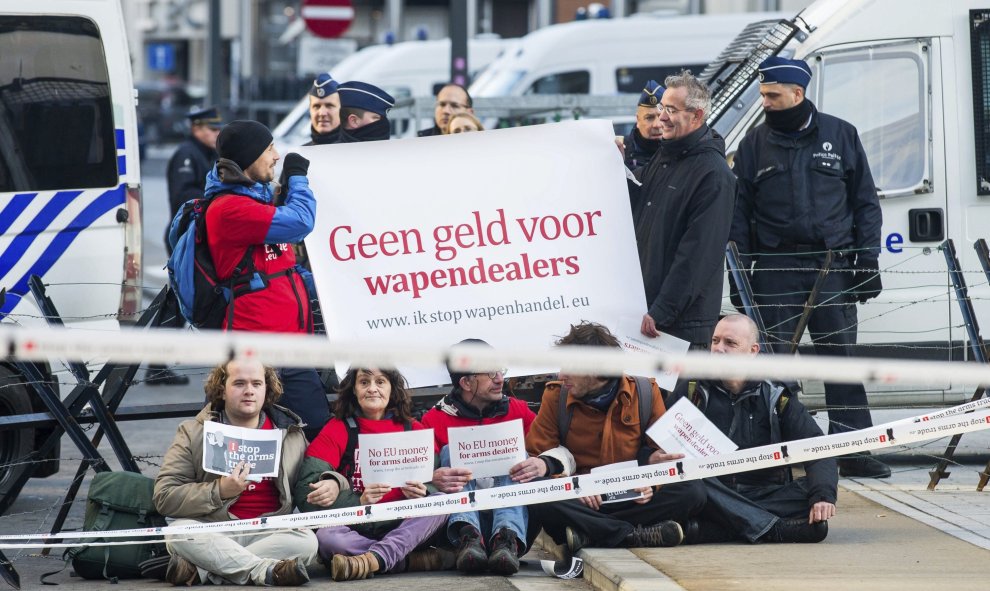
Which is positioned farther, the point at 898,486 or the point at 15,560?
the point at 898,486

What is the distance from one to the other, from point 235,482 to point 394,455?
26.3 inches

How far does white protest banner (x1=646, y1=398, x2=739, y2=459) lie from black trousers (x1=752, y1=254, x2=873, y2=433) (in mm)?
1704

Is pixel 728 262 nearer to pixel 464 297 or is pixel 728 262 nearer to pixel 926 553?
pixel 464 297

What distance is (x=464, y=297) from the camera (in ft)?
25.3

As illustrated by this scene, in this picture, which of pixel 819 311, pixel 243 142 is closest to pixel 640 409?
pixel 819 311

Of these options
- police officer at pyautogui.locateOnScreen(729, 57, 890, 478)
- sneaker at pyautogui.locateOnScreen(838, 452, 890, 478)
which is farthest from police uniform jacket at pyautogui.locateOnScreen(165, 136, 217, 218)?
sneaker at pyautogui.locateOnScreen(838, 452, 890, 478)

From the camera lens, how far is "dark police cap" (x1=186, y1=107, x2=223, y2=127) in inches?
526

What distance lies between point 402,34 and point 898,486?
137 feet

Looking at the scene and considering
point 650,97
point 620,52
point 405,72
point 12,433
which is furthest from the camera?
point 405,72

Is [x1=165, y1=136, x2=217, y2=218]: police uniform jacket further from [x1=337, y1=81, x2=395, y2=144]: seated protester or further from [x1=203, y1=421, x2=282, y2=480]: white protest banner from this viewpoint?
[x1=203, y1=421, x2=282, y2=480]: white protest banner

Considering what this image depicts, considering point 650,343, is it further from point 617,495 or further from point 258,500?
point 258,500

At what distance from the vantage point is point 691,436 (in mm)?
7000

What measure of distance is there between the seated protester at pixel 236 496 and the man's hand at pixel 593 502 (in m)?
1.13

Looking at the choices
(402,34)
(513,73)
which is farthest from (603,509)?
(402,34)
